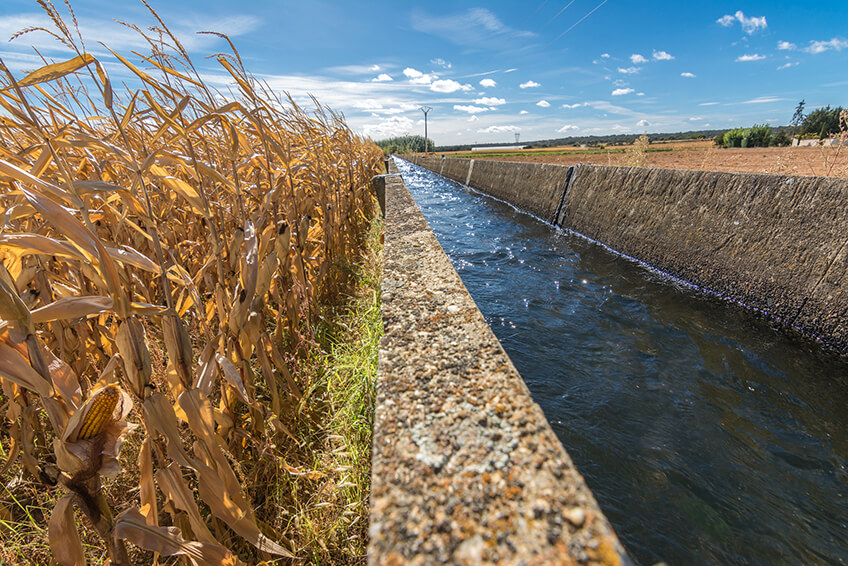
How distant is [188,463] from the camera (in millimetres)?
1020

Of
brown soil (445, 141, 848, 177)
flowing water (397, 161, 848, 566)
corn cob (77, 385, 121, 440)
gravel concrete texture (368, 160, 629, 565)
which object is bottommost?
flowing water (397, 161, 848, 566)

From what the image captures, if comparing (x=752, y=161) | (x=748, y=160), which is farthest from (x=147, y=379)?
(x=748, y=160)

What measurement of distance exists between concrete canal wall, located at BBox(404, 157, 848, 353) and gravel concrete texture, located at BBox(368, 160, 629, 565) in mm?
2537

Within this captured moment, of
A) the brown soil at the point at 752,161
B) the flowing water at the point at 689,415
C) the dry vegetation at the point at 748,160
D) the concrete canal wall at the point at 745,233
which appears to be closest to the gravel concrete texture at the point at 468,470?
the flowing water at the point at 689,415

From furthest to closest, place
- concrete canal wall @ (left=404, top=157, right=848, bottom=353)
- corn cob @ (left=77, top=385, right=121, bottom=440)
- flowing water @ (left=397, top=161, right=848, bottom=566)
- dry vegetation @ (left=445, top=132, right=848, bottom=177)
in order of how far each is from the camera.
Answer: dry vegetation @ (left=445, top=132, right=848, bottom=177)
concrete canal wall @ (left=404, top=157, right=848, bottom=353)
flowing water @ (left=397, top=161, right=848, bottom=566)
corn cob @ (left=77, top=385, right=121, bottom=440)

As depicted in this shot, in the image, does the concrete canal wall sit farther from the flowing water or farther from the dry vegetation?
the dry vegetation

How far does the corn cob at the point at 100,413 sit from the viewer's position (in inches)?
34.4

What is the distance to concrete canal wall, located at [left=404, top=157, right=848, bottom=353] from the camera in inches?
91.7

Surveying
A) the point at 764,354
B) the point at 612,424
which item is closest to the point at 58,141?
the point at 612,424

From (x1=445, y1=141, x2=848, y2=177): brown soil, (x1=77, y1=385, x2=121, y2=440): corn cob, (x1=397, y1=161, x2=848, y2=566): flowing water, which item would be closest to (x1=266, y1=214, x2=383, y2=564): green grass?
(x1=77, y1=385, x2=121, y2=440): corn cob

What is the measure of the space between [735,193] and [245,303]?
3746 millimetres

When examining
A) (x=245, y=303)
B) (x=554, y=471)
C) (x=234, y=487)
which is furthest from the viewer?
(x=245, y=303)

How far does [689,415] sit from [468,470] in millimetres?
1844

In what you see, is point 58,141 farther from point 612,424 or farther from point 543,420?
point 612,424
